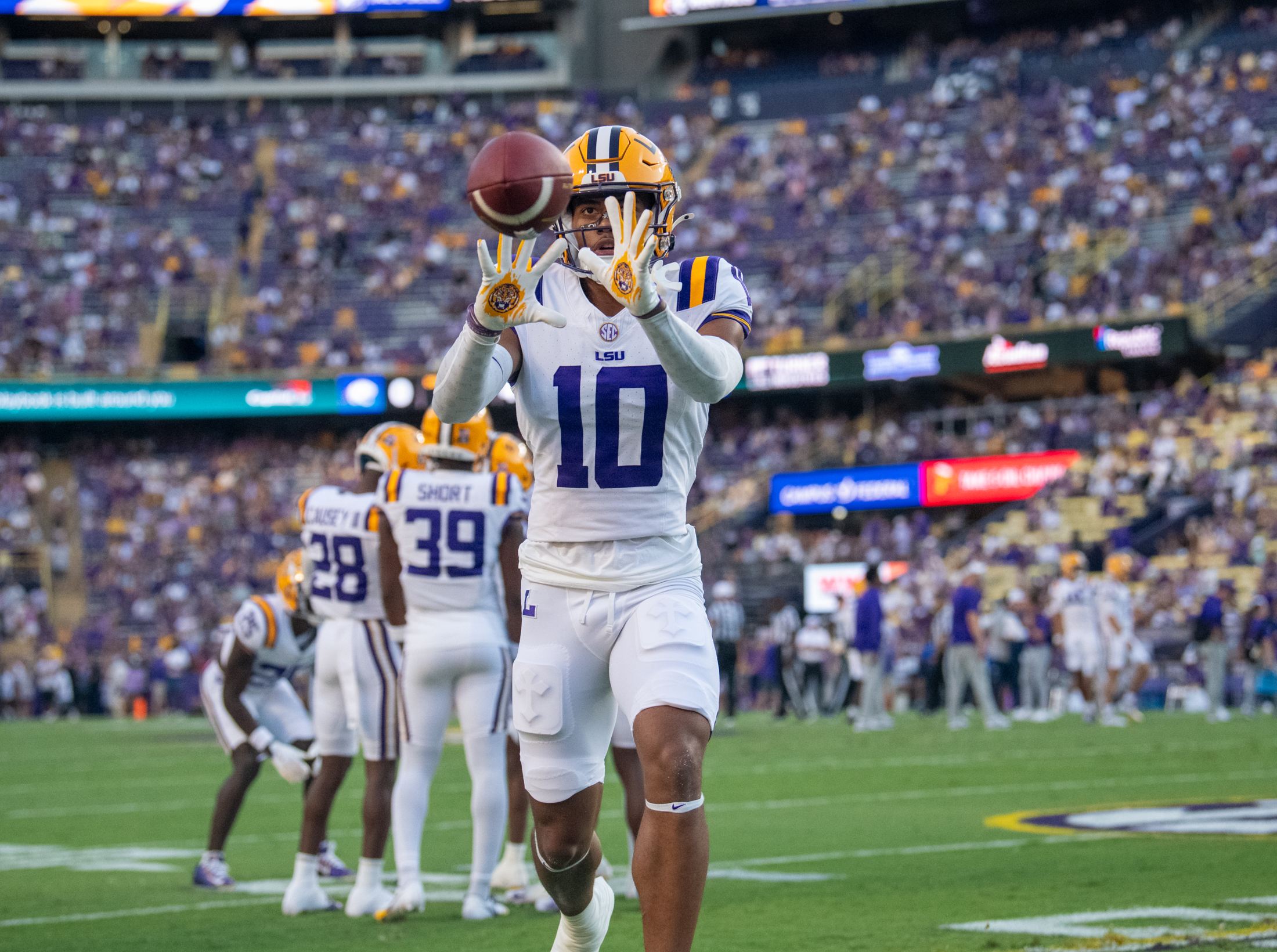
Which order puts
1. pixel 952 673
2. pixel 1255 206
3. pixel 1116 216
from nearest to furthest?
pixel 952 673 → pixel 1255 206 → pixel 1116 216

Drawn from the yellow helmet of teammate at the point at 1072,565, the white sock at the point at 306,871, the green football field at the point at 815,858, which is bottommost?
the green football field at the point at 815,858

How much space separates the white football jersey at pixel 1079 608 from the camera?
734 inches

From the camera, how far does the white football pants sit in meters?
6.46

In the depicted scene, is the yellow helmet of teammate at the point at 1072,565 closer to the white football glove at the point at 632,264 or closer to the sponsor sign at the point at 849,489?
the sponsor sign at the point at 849,489

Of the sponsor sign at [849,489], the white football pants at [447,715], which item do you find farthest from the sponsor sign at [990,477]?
the white football pants at [447,715]

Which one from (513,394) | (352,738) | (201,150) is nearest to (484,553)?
(352,738)

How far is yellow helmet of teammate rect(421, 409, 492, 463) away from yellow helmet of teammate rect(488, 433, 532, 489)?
0.44 metres

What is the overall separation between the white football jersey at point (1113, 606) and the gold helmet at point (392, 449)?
43.2ft

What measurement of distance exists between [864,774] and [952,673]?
650 centimetres

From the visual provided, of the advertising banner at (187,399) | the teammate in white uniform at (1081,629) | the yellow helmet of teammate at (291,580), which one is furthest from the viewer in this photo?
the advertising banner at (187,399)

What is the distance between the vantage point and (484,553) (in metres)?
6.60

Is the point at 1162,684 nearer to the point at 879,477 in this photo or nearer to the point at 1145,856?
the point at 879,477

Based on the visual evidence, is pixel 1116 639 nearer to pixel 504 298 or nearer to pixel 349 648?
pixel 349 648

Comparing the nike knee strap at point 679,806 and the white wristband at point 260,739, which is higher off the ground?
the nike knee strap at point 679,806
